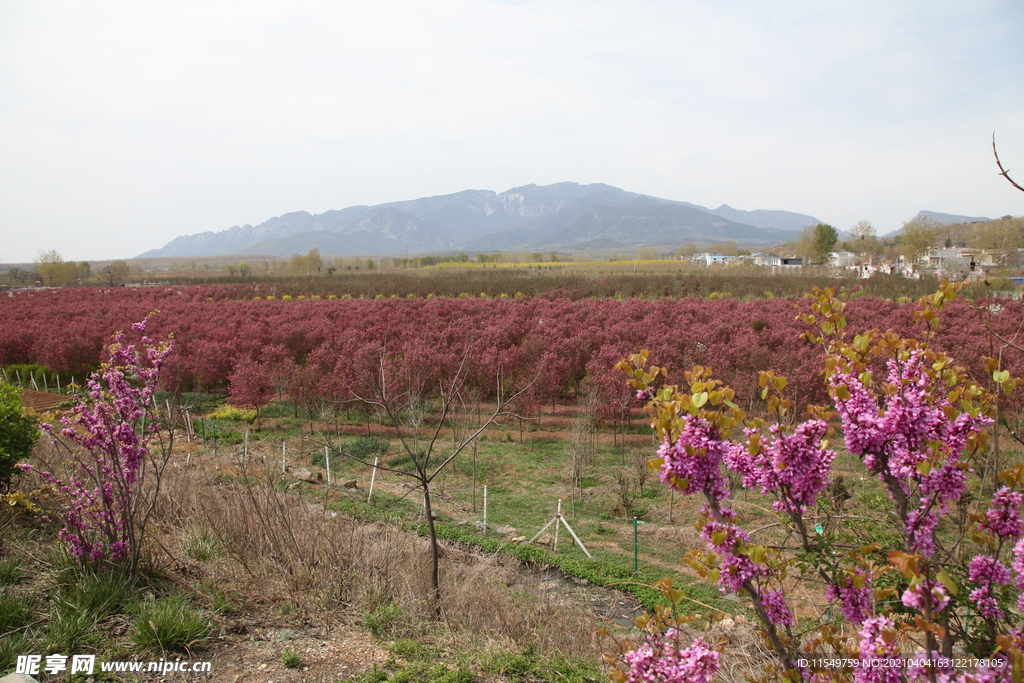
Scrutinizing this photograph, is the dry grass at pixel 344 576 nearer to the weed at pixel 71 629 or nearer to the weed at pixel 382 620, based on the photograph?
the weed at pixel 382 620

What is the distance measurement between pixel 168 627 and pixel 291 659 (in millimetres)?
831

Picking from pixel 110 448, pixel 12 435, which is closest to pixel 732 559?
pixel 110 448

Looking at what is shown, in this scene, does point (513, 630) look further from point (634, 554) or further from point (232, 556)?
point (634, 554)

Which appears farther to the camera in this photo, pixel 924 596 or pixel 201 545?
pixel 201 545

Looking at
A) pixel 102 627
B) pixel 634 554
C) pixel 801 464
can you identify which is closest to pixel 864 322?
pixel 634 554

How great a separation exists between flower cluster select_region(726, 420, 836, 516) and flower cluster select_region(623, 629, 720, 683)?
560 mm

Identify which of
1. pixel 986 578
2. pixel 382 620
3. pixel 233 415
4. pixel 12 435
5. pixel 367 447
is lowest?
pixel 367 447

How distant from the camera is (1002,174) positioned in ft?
7.00

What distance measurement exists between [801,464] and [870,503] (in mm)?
933

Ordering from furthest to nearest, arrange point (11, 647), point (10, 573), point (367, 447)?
point (367, 447) < point (10, 573) < point (11, 647)

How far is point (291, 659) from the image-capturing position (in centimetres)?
351

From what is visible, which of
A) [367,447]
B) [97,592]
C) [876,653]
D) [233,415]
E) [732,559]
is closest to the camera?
[876,653]

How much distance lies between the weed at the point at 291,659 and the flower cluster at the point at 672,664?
8.36ft

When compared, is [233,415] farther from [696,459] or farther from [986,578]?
[986,578]
